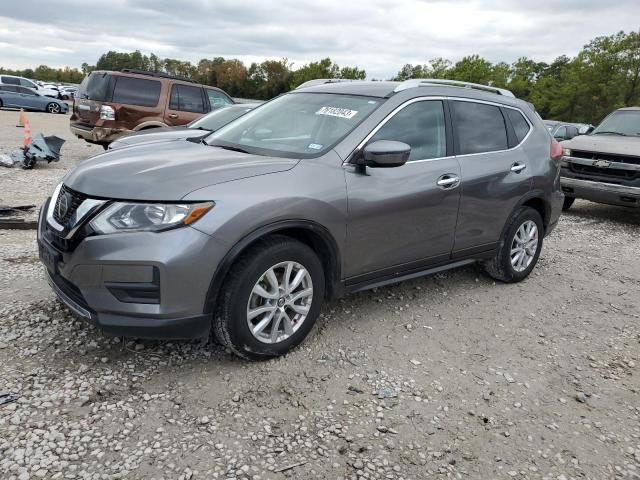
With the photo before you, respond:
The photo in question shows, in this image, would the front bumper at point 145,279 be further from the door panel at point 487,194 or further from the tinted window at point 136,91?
the tinted window at point 136,91

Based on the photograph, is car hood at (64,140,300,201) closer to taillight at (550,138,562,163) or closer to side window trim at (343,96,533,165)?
side window trim at (343,96,533,165)

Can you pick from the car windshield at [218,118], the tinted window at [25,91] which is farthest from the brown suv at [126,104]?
the tinted window at [25,91]

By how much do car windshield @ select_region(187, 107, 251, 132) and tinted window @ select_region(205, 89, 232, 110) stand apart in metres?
3.25

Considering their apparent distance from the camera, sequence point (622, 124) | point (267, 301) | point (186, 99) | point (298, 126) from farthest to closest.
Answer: point (186, 99)
point (622, 124)
point (298, 126)
point (267, 301)

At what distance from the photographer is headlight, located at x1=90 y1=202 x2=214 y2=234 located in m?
2.80

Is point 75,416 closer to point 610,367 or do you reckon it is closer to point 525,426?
point 525,426

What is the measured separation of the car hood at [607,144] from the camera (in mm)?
8062

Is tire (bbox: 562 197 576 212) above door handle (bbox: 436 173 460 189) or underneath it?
underneath

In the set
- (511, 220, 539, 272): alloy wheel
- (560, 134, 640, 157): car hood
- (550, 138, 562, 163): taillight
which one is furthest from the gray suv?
(560, 134, 640, 157): car hood

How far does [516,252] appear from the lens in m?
5.07

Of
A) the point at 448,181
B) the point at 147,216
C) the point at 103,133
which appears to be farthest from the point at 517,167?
the point at 103,133

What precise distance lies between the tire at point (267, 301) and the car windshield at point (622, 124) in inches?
307

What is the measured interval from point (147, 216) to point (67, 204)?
63 centimetres

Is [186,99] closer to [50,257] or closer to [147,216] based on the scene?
[50,257]
